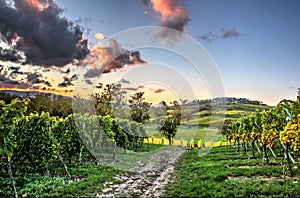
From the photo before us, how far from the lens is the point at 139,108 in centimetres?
5931

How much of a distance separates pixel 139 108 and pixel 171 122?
7.70 meters

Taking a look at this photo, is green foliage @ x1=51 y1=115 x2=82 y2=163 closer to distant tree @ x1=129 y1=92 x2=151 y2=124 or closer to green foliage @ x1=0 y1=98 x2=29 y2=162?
green foliage @ x1=0 y1=98 x2=29 y2=162

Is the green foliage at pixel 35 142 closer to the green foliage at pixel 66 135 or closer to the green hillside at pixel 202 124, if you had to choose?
the green foliage at pixel 66 135

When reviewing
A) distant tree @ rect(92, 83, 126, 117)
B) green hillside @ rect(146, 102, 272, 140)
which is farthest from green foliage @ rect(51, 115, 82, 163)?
green hillside @ rect(146, 102, 272, 140)

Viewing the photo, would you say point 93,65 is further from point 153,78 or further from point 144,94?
point 144,94

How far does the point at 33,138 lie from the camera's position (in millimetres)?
14922

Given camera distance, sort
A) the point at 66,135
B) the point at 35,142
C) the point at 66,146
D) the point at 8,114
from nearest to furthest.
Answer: the point at 8,114 < the point at 35,142 < the point at 66,135 < the point at 66,146

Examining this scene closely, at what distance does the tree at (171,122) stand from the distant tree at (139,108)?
4460mm

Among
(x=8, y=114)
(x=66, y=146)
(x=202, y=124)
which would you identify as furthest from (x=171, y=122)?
(x=8, y=114)

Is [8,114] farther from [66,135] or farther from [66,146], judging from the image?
[66,146]

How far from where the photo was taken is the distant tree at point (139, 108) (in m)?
56.7

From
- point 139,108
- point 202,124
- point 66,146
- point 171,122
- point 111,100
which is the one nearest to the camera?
point 66,146

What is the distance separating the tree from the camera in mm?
61031

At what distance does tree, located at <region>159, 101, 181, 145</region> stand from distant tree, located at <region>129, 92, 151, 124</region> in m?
4.46
